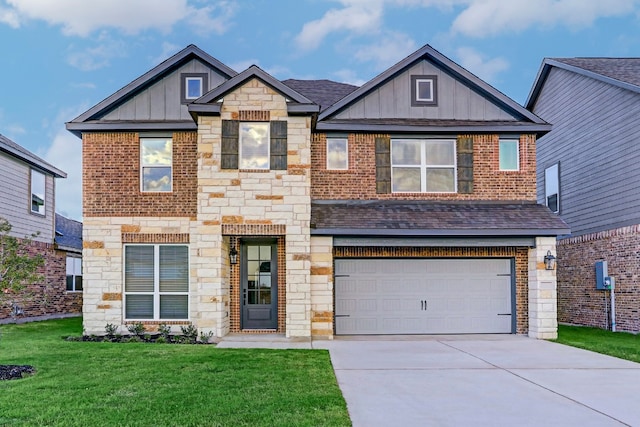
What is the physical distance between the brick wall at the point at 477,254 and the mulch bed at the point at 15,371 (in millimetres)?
7369

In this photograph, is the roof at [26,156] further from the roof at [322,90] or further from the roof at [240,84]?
the roof at [322,90]

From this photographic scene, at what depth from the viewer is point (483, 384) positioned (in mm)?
8125

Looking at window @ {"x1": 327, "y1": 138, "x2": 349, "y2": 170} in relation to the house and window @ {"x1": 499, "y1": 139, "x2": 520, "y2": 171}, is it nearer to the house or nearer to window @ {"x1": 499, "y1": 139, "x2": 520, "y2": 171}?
window @ {"x1": 499, "y1": 139, "x2": 520, "y2": 171}

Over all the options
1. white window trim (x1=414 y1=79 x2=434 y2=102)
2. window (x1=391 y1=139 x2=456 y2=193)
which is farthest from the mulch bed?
white window trim (x1=414 y1=79 x2=434 y2=102)

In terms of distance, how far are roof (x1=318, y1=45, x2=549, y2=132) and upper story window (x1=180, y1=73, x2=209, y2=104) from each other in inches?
136

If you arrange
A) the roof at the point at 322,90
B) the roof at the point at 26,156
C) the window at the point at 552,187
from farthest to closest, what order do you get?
the window at the point at 552,187, the roof at the point at 26,156, the roof at the point at 322,90

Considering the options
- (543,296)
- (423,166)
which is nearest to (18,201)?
(423,166)

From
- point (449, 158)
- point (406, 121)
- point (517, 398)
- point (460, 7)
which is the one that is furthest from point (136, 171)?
point (460, 7)

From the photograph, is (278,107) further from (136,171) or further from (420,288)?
(420,288)

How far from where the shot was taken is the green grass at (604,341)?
11172 mm

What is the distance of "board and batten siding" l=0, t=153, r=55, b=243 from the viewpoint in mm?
18047

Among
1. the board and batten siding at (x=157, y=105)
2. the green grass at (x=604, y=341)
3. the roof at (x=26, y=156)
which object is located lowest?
the green grass at (x=604, y=341)

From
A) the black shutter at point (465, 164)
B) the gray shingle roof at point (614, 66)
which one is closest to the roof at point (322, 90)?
the black shutter at point (465, 164)

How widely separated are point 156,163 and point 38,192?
881cm
